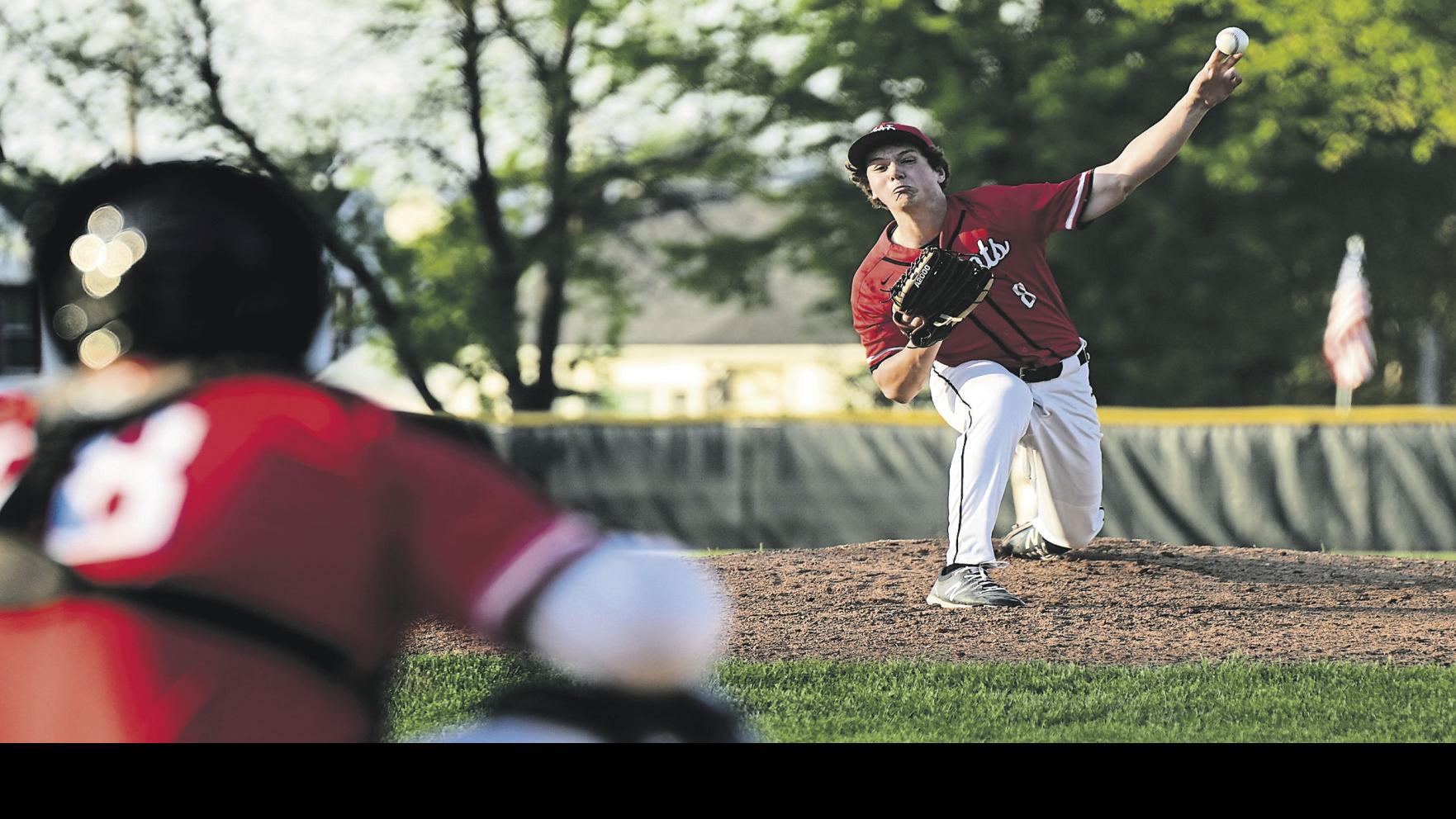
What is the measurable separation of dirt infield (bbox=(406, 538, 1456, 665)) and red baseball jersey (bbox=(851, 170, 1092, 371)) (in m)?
1.15

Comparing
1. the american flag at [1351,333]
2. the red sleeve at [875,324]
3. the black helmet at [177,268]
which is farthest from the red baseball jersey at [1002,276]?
the american flag at [1351,333]

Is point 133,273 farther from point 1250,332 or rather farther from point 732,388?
point 732,388

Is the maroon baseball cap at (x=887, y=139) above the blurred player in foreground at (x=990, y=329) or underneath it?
above

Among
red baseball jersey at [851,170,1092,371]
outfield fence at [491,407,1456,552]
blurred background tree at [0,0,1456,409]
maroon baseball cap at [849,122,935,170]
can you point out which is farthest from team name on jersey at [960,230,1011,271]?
blurred background tree at [0,0,1456,409]

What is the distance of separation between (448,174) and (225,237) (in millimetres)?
23017

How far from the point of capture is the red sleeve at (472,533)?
1653 mm

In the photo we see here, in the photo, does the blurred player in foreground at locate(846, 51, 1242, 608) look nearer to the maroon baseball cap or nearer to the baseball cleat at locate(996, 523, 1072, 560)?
the maroon baseball cap

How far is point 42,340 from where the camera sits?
1.86 metres

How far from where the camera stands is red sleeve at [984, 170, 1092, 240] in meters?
7.07

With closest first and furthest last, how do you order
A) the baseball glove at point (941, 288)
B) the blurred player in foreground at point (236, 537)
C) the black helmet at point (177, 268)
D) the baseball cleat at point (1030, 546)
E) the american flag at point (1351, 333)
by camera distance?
1. the blurred player in foreground at point (236, 537)
2. the black helmet at point (177, 268)
3. the baseball glove at point (941, 288)
4. the baseball cleat at point (1030, 546)
5. the american flag at point (1351, 333)

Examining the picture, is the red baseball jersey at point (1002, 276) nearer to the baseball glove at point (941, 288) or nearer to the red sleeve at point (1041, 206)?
the red sleeve at point (1041, 206)

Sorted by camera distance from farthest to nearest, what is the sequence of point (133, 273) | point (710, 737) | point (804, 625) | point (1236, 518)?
point (1236, 518)
point (804, 625)
point (133, 273)
point (710, 737)

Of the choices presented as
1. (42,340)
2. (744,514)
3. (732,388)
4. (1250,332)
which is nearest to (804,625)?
(42,340)

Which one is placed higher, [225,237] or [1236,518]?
[225,237]
